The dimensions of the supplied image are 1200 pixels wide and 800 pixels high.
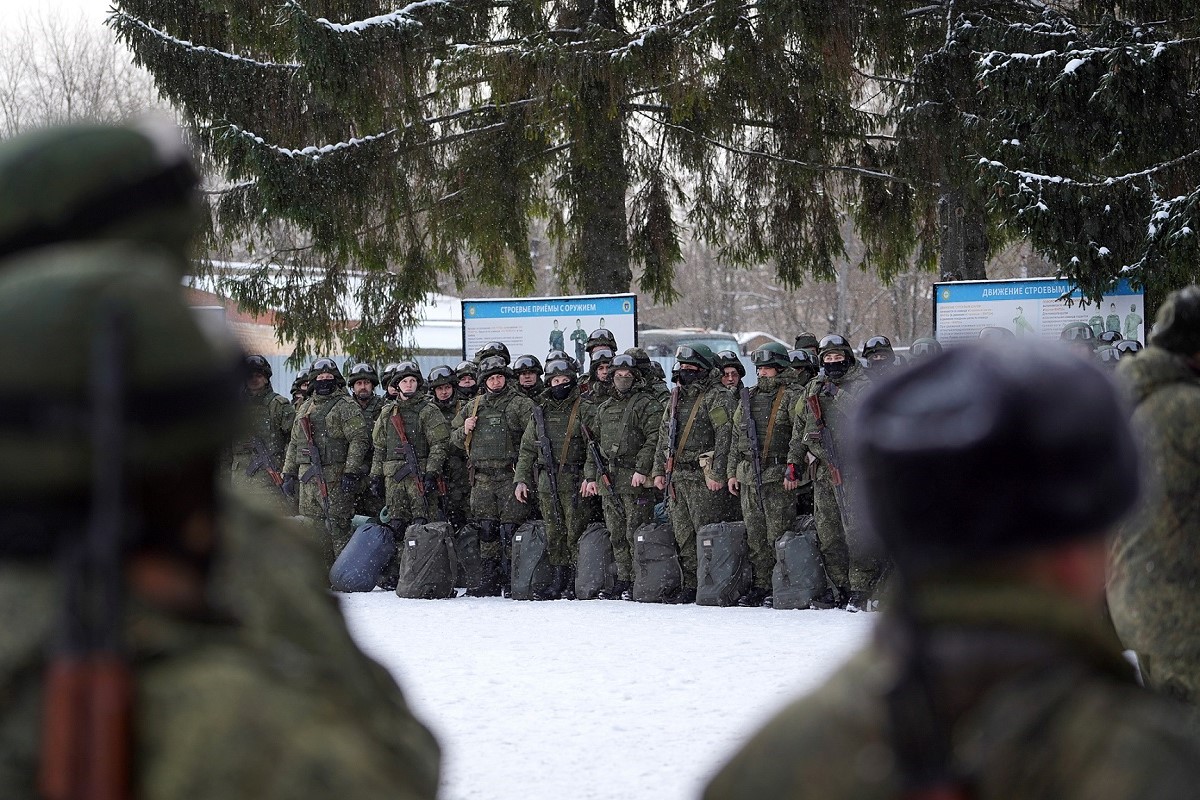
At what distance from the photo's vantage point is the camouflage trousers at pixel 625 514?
12.1m

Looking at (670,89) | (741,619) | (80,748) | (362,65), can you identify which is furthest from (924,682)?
(362,65)

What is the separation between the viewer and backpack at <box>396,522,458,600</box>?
12.1 meters

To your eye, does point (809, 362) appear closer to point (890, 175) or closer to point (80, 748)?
point (890, 175)

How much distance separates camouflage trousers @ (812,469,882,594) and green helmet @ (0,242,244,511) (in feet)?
31.7

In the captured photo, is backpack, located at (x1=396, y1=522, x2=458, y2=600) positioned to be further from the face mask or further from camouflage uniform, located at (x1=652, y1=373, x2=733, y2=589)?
the face mask

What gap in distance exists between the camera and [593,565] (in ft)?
39.3

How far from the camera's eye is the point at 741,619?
411 inches

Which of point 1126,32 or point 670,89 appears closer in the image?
point 1126,32

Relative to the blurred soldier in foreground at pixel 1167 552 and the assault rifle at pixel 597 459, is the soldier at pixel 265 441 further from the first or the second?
the blurred soldier in foreground at pixel 1167 552

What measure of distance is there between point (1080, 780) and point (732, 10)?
1366 centimetres

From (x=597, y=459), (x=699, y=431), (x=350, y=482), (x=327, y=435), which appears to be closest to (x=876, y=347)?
(x=699, y=431)

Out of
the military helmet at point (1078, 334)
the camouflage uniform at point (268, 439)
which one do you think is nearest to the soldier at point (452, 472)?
the camouflage uniform at point (268, 439)

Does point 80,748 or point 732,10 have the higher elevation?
point 732,10

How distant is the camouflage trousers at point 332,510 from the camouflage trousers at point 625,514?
2.95 m
